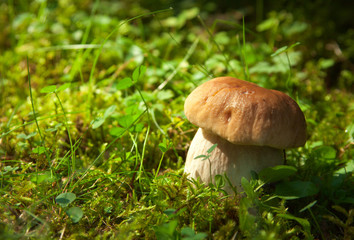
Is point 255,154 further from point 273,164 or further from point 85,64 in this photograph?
point 85,64

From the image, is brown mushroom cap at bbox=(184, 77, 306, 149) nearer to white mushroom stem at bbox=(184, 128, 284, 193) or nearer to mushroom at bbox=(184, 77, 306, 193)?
mushroom at bbox=(184, 77, 306, 193)

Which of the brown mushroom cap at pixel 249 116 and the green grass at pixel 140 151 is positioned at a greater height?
the brown mushroom cap at pixel 249 116

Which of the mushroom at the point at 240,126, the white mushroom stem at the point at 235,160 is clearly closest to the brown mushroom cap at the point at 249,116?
the mushroom at the point at 240,126

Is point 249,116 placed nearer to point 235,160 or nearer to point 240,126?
point 240,126

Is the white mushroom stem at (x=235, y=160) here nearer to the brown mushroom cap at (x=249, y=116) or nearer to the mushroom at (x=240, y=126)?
the mushroom at (x=240, y=126)

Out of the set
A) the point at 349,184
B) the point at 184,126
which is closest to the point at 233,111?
the point at 184,126

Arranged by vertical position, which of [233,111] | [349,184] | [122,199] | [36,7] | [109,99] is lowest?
[349,184]
